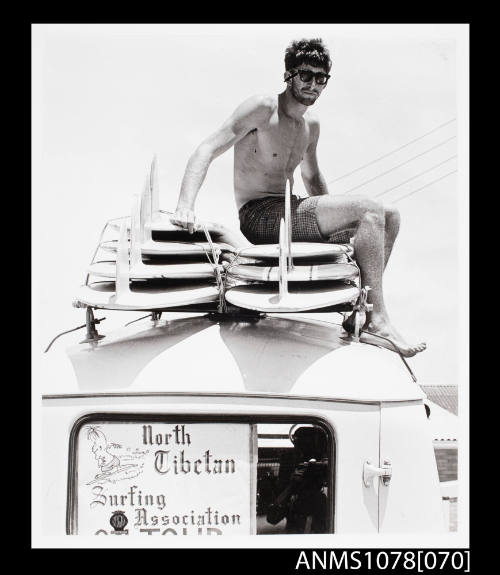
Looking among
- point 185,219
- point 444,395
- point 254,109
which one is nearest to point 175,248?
point 185,219

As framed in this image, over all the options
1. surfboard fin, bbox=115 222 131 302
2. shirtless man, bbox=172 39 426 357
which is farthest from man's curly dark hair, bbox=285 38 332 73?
surfboard fin, bbox=115 222 131 302

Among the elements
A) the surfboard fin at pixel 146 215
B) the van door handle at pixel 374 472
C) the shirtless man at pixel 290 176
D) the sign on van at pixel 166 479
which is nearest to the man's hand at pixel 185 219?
the shirtless man at pixel 290 176

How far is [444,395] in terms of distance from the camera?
4.06 metres

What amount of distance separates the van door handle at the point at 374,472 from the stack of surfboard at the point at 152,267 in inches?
38.5

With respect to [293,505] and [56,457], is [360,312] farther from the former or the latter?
[56,457]

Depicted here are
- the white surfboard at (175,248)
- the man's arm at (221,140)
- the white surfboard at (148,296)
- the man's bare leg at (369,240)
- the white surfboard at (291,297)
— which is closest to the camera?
the white surfboard at (291,297)

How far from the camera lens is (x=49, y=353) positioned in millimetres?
3070

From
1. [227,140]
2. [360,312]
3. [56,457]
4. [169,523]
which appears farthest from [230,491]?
[227,140]

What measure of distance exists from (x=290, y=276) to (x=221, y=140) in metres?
0.82

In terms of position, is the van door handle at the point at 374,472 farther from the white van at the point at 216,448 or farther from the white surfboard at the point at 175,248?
the white surfboard at the point at 175,248

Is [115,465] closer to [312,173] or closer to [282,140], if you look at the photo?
[282,140]

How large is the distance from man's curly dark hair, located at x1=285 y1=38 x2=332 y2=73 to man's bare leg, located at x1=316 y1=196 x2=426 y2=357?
622mm

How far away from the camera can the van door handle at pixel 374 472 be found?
2.65 meters

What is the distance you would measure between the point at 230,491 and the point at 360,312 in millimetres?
1020
